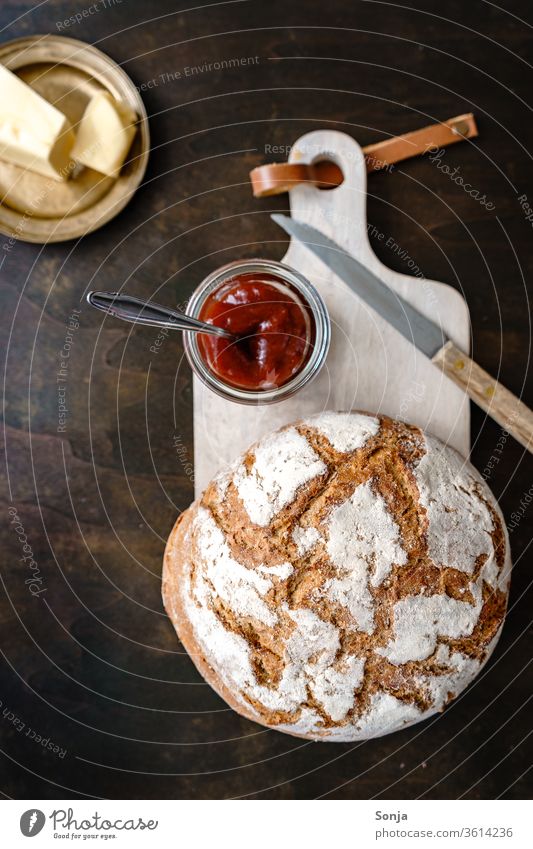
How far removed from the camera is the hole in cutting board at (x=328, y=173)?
1.14 m

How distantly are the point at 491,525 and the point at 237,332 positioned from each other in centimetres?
46

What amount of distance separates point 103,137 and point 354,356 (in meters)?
0.56

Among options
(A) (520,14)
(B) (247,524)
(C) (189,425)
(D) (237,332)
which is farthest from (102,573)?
(A) (520,14)

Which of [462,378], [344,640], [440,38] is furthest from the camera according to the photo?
[440,38]

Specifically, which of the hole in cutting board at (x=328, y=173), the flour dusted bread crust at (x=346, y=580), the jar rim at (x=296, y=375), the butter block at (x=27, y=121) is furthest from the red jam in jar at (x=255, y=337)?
the butter block at (x=27, y=121)

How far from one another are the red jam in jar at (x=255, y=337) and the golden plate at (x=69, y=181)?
0.96 feet

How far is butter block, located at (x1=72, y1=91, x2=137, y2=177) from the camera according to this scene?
44.0 inches

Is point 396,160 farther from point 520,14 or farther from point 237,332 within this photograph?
point 237,332

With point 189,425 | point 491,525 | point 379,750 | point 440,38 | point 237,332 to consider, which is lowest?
point 379,750

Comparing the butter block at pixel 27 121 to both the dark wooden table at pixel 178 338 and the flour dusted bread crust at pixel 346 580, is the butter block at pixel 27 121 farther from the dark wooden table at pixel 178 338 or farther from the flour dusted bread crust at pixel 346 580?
the flour dusted bread crust at pixel 346 580

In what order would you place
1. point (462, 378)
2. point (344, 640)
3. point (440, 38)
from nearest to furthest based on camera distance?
point (344, 640) < point (462, 378) < point (440, 38)

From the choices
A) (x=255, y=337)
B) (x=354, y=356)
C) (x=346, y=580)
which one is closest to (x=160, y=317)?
(x=255, y=337)

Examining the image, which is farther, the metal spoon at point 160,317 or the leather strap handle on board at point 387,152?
the leather strap handle on board at point 387,152

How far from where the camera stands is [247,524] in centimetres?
92
